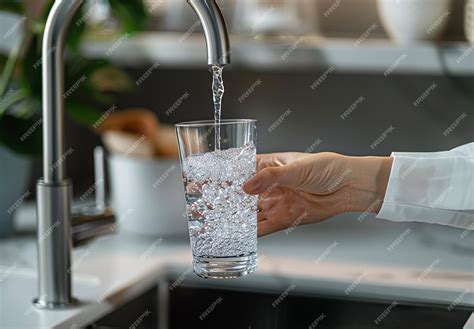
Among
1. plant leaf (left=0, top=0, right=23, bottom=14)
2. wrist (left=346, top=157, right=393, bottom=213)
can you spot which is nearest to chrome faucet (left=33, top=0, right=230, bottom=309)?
wrist (left=346, top=157, right=393, bottom=213)

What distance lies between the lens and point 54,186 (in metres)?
1.21

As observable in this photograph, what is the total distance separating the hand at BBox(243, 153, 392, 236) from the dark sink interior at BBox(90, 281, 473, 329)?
6.0 inches

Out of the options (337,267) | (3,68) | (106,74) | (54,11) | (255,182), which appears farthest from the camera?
(106,74)

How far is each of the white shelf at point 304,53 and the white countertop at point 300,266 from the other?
1.10 ft

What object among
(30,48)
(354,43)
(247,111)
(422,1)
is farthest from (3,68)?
(422,1)

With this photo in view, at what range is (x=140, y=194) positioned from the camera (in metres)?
1.72

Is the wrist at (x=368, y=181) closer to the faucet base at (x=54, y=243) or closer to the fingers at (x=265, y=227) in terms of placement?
the fingers at (x=265, y=227)

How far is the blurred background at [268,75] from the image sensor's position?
1653 millimetres

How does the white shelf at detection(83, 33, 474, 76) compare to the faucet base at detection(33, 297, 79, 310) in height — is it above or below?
above

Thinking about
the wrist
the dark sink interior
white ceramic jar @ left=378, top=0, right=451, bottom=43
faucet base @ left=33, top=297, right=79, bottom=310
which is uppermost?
white ceramic jar @ left=378, top=0, right=451, bottom=43

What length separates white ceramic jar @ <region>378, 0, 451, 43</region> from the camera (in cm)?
162

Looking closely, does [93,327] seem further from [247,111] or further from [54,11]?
[247,111]

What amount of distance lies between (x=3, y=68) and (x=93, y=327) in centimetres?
68

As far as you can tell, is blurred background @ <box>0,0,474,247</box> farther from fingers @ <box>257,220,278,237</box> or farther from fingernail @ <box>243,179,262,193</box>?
fingernail @ <box>243,179,262,193</box>
